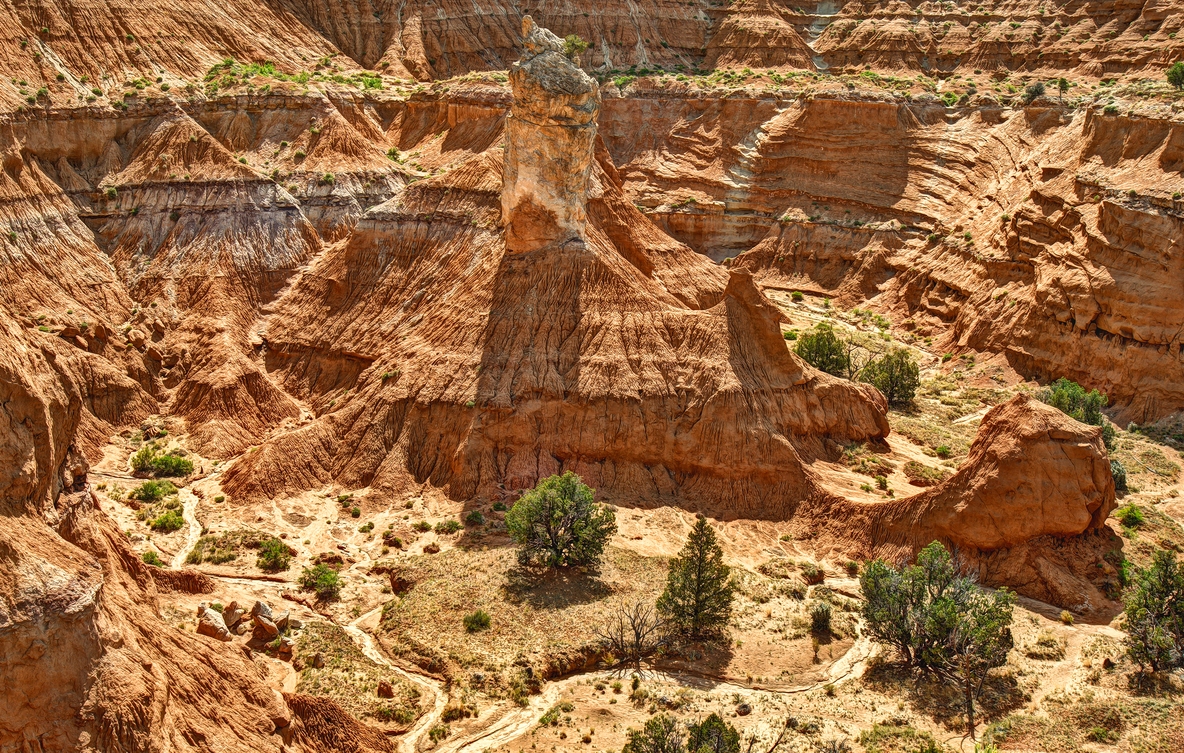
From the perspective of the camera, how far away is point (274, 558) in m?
44.7

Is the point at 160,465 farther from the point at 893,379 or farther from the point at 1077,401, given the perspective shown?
the point at 1077,401

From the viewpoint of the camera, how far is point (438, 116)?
7600 cm

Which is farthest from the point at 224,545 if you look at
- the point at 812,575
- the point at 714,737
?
the point at 812,575

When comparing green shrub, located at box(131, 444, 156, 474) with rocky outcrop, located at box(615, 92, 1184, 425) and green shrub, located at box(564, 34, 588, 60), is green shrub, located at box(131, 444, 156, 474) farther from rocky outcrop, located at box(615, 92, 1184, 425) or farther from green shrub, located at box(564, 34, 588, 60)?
rocky outcrop, located at box(615, 92, 1184, 425)

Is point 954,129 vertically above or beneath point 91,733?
above

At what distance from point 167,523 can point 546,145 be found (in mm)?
23463

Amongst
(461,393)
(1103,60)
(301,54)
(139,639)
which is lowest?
(139,639)

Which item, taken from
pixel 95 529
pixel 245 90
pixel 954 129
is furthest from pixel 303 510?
pixel 954 129

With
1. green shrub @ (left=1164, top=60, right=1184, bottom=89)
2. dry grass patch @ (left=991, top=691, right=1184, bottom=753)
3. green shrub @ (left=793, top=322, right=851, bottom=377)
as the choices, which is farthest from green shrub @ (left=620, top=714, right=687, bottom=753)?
green shrub @ (left=1164, top=60, right=1184, bottom=89)

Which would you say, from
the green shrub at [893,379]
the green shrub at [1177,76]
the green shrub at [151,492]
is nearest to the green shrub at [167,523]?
the green shrub at [151,492]

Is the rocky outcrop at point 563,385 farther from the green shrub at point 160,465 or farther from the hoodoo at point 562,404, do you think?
the green shrub at point 160,465

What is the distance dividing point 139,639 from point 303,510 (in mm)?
22851

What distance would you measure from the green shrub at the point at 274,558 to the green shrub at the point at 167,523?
4.57 metres

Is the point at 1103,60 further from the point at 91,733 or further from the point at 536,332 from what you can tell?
the point at 91,733
